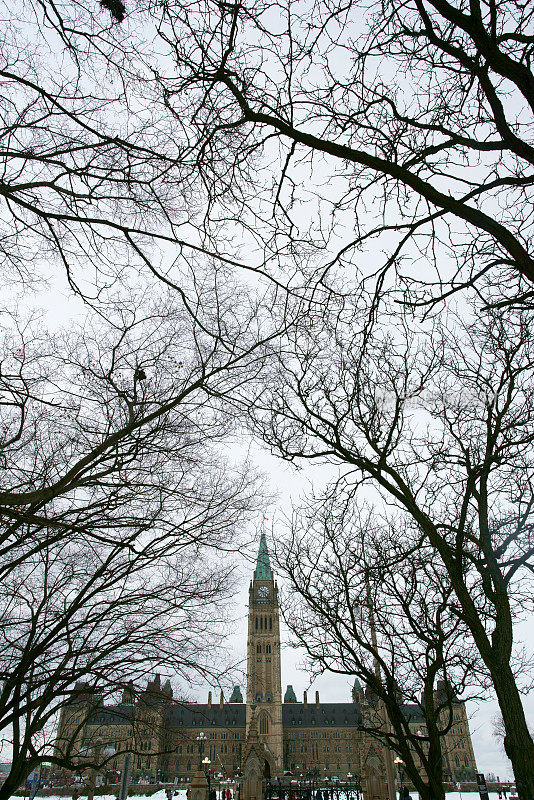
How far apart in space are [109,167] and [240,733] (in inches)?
4265

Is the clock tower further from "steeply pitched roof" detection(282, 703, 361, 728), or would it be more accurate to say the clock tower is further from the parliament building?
"steeply pitched roof" detection(282, 703, 361, 728)

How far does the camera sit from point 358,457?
22.4 feet

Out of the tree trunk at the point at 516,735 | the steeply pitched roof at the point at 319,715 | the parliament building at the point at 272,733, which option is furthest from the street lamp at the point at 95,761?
the steeply pitched roof at the point at 319,715

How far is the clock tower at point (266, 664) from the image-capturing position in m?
81.1

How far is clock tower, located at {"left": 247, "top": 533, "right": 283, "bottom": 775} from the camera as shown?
8112 cm

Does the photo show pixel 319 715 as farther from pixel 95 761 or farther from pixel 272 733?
pixel 95 761

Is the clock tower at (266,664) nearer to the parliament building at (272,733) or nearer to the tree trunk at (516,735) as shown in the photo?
the parliament building at (272,733)

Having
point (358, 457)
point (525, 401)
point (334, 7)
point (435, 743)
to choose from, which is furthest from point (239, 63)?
point (435, 743)

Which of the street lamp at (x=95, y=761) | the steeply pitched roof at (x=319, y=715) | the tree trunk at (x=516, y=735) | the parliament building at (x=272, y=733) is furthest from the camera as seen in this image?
the steeply pitched roof at (x=319, y=715)

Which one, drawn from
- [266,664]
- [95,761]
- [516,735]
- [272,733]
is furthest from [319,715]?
[516,735]

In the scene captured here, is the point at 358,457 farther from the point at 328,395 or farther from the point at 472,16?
the point at 472,16

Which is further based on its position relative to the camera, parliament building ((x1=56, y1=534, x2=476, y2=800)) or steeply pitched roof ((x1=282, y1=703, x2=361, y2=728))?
steeply pitched roof ((x1=282, y1=703, x2=361, y2=728))

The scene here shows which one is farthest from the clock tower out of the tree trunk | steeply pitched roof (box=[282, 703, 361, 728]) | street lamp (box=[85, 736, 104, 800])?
the tree trunk

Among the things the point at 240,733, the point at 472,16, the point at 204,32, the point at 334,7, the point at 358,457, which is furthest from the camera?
the point at 240,733
